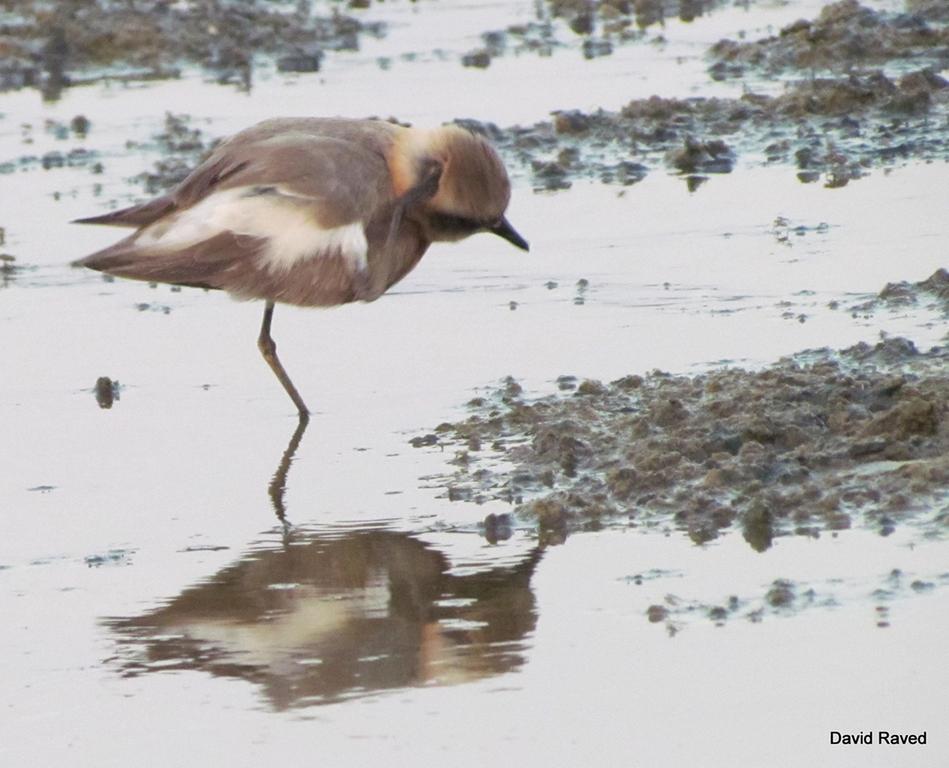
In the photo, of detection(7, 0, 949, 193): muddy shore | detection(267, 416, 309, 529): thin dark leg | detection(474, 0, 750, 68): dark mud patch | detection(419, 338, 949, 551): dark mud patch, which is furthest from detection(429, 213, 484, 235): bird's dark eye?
detection(474, 0, 750, 68): dark mud patch

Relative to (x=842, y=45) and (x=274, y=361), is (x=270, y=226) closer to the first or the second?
(x=274, y=361)

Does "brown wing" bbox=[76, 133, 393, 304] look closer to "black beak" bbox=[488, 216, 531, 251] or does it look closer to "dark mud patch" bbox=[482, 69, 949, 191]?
"black beak" bbox=[488, 216, 531, 251]

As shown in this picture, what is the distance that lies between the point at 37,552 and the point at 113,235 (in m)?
3.91

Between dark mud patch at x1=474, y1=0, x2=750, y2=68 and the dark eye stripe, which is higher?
dark mud patch at x1=474, y1=0, x2=750, y2=68

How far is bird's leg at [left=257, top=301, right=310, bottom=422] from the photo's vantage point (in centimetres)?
610

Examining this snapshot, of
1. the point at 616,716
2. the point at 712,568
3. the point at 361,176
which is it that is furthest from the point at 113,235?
the point at 616,716

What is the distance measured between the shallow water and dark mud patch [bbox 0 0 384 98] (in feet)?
10.8

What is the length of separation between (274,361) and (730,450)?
5.45ft

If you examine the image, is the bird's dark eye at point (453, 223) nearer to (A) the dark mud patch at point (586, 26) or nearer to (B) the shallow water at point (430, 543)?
(B) the shallow water at point (430, 543)

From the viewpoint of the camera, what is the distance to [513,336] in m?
6.72

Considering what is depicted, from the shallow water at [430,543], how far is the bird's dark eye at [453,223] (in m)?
0.43

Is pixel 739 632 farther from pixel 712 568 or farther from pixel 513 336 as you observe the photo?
pixel 513 336

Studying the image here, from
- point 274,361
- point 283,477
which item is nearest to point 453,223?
point 274,361

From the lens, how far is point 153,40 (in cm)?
1280
